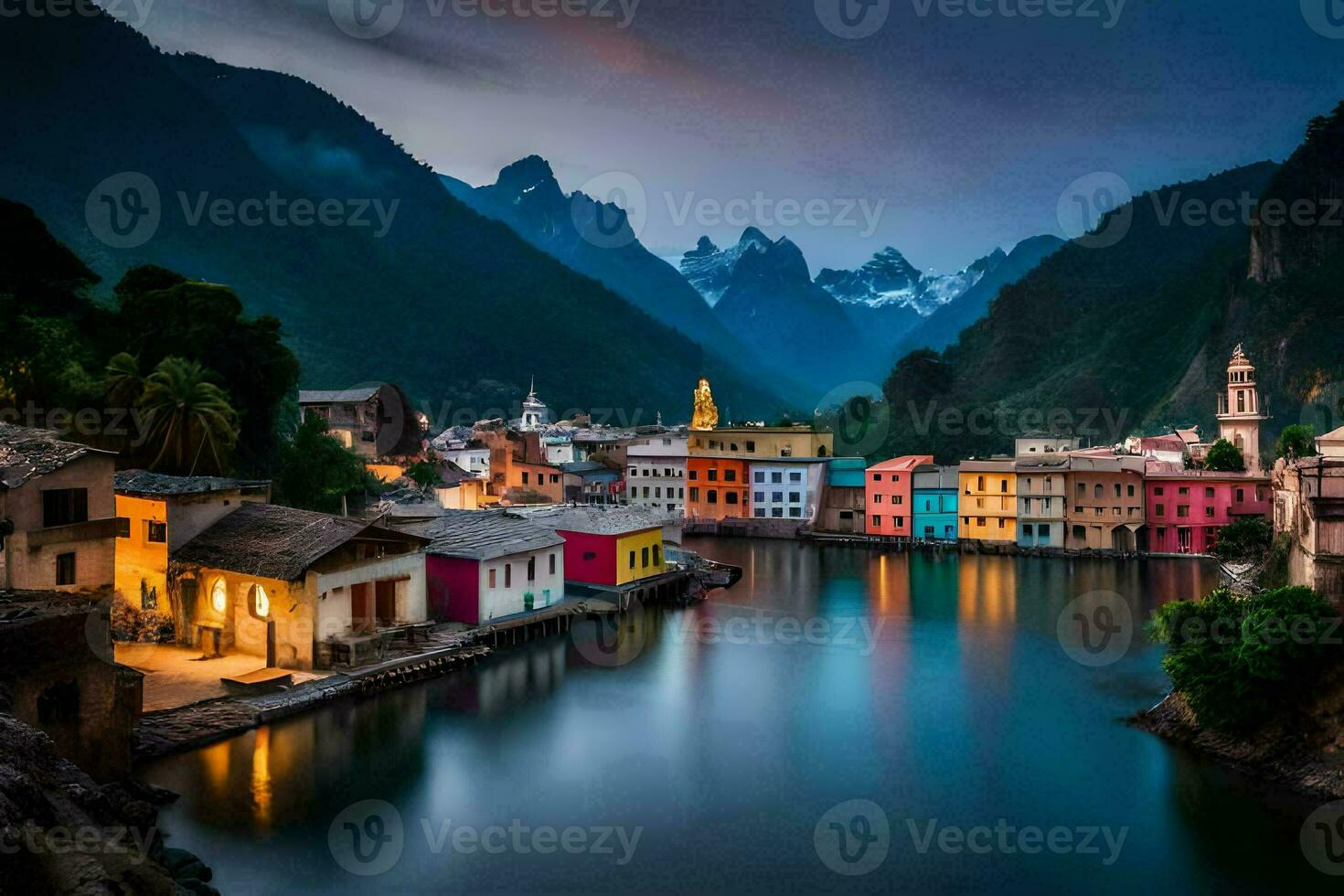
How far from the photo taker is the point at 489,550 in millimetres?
28891

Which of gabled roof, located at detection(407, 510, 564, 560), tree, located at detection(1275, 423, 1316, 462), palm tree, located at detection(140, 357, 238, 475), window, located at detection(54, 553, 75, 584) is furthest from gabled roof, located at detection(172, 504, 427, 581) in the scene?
tree, located at detection(1275, 423, 1316, 462)

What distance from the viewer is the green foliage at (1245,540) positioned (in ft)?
118

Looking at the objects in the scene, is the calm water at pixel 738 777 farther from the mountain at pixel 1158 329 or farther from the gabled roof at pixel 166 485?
the mountain at pixel 1158 329

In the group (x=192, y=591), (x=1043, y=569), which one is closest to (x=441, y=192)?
(x=1043, y=569)

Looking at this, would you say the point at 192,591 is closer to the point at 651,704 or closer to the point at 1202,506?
the point at 651,704

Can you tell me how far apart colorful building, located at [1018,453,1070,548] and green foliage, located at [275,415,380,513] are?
3194cm

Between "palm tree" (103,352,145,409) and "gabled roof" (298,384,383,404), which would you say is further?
"gabled roof" (298,384,383,404)

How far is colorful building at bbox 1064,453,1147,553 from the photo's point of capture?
48406mm

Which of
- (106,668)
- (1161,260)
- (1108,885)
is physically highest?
(1161,260)

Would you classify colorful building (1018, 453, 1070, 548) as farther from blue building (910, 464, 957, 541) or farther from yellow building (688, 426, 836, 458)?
yellow building (688, 426, 836, 458)

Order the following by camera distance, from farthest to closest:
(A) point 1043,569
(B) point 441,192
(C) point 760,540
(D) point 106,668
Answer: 1. (B) point 441,192
2. (C) point 760,540
3. (A) point 1043,569
4. (D) point 106,668

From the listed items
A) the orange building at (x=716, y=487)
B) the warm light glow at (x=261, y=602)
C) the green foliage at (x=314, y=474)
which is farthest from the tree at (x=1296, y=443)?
the warm light glow at (x=261, y=602)

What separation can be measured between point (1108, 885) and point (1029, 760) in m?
5.17

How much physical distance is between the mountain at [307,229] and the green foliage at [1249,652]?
203ft
